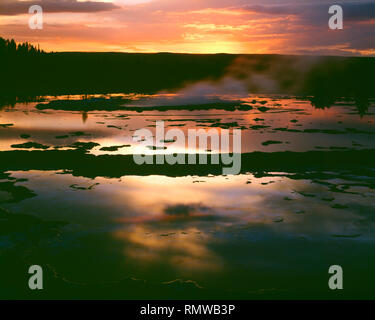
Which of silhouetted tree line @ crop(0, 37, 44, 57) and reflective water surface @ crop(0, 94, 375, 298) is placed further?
silhouetted tree line @ crop(0, 37, 44, 57)

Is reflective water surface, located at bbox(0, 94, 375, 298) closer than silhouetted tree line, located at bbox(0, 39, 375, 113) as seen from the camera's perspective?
Yes

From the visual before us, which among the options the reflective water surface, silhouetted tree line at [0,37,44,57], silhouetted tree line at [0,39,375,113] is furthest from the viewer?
silhouetted tree line at [0,37,44,57]

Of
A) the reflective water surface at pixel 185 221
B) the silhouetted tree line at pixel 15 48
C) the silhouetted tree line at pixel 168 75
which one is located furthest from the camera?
the silhouetted tree line at pixel 15 48

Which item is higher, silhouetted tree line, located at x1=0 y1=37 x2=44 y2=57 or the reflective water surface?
silhouetted tree line, located at x1=0 y1=37 x2=44 y2=57

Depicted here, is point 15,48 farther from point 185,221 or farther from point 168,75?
point 185,221

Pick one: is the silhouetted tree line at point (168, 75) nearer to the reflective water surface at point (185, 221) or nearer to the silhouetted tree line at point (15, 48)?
the silhouetted tree line at point (15, 48)

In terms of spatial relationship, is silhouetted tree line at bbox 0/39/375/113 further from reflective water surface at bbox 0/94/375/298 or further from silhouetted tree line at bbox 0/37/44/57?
reflective water surface at bbox 0/94/375/298

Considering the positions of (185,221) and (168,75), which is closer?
(185,221)

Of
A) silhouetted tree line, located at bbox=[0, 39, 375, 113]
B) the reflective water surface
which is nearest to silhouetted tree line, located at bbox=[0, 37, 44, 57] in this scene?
silhouetted tree line, located at bbox=[0, 39, 375, 113]

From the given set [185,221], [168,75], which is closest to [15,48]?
[168,75]

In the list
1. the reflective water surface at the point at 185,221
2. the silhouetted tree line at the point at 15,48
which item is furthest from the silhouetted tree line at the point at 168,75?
the reflective water surface at the point at 185,221

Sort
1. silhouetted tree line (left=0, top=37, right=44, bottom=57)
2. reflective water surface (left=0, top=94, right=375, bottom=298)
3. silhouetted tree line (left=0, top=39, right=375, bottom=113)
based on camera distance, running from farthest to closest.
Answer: silhouetted tree line (left=0, top=37, right=44, bottom=57)
silhouetted tree line (left=0, top=39, right=375, bottom=113)
reflective water surface (left=0, top=94, right=375, bottom=298)

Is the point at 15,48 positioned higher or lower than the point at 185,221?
higher

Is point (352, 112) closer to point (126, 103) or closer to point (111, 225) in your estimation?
point (126, 103)
